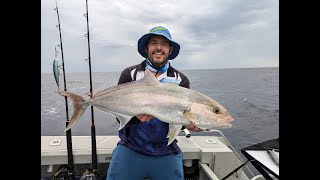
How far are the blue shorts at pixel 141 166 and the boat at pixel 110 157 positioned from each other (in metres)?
0.78

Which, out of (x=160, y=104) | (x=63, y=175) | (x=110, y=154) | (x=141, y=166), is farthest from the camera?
(x=110, y=154)

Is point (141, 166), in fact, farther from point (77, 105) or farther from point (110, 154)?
point (77, 105)

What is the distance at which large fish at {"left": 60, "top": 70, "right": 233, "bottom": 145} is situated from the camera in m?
2.79

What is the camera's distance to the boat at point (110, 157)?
13.8 ft

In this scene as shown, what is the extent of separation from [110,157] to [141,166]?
1029 mm

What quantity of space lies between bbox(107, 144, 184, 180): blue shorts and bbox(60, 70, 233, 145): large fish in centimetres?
72

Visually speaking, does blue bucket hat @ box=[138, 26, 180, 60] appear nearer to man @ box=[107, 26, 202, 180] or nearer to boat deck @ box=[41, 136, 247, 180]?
man @ box=[107, 26, 202, 180]

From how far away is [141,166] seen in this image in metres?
3.44

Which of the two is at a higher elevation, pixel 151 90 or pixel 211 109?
pixel 151 90

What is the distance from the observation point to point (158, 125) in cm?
345

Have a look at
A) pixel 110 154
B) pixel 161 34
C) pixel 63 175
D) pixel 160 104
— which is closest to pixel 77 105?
pixel 160 104
